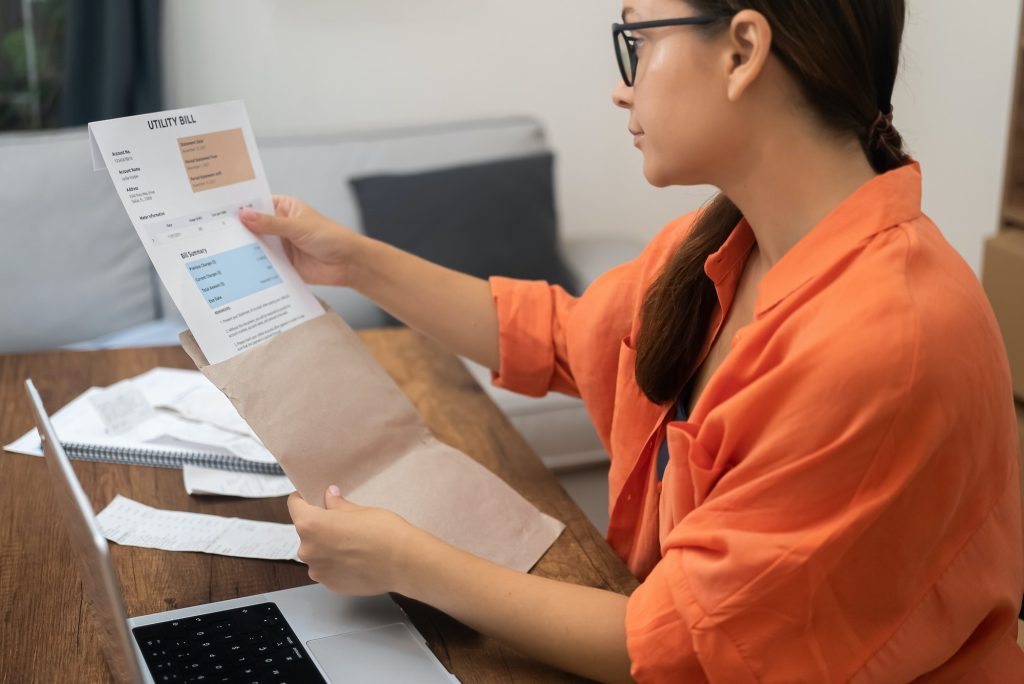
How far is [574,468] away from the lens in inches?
91.5

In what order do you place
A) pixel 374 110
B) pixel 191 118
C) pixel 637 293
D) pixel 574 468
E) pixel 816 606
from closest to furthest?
1. pixel 816 606
2. pixel 191 118
3. pixel 637 293
4. pixel 574 468
5. pixel 374 110

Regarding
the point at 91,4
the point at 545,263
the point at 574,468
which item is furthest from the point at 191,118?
the point at 91,4

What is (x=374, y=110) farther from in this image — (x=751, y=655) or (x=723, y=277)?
(x=751, y=655)

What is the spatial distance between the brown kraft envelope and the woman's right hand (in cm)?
11

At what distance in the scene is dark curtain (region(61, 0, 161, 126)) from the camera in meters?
2.75

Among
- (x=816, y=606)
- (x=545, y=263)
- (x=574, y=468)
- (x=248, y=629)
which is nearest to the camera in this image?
(x=816, y=606)

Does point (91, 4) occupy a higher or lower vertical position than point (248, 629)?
higher

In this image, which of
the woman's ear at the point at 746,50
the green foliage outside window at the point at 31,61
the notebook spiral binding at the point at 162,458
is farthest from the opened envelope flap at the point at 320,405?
the green foliage outside window at the point at 31,61

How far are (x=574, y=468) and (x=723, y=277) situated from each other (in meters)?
1.22

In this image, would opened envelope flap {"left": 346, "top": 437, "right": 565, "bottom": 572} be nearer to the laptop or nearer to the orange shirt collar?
the laptop

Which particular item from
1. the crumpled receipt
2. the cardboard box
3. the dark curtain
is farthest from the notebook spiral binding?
the cardboard box

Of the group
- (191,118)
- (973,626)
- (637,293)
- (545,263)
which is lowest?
(545,263)

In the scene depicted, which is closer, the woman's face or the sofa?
the woman's face

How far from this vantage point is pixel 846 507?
2.73 feet
